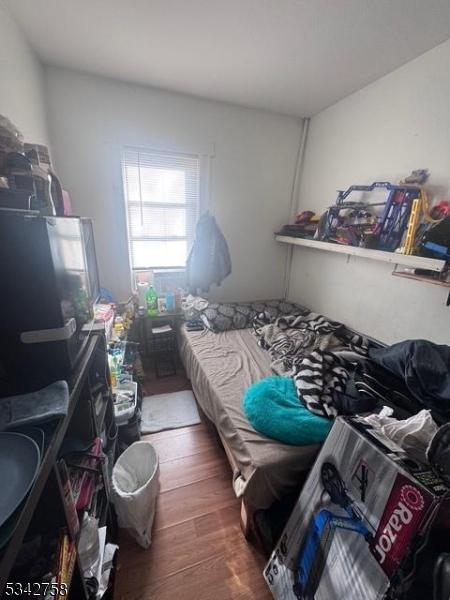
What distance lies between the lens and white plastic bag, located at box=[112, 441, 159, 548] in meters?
1.16

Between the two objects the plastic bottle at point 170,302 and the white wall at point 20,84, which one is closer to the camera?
the white wall at point 20,84

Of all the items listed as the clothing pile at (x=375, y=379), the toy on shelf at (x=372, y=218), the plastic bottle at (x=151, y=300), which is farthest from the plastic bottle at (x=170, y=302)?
the toy on shelf at (x=372, y=218)

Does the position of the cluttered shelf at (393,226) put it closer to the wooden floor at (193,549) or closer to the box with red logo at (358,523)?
the box with red logo at (358,523)

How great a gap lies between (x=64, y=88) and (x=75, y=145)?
387 mm

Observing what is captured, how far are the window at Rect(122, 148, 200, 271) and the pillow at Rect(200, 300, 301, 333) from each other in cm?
68

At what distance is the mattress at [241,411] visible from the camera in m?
1.16

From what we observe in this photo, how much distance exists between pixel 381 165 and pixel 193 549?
268 centimetres

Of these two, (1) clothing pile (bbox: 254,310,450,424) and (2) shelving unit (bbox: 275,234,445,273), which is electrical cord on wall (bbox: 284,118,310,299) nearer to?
(2) shelving unit (bbox: 275,234,445,273)

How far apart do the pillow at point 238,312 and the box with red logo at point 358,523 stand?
1506 millimetres

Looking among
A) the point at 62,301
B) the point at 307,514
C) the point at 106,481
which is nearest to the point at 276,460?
the point at 307,514

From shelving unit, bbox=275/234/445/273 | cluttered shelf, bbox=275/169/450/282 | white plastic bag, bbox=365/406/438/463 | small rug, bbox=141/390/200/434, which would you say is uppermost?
cluttered shelf, bbox=275/169/450/282

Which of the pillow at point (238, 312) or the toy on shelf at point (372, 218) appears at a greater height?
the toy on shelf at point (372, 218)

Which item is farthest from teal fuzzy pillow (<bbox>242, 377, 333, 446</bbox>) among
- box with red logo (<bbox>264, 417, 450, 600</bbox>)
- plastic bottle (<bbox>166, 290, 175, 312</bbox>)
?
plastic bottle (<bbox>166, 290, 175, 312</bbox>)

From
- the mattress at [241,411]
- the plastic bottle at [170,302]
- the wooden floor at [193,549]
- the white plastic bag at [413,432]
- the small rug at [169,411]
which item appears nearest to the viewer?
the white plastic bag at [413,432]
